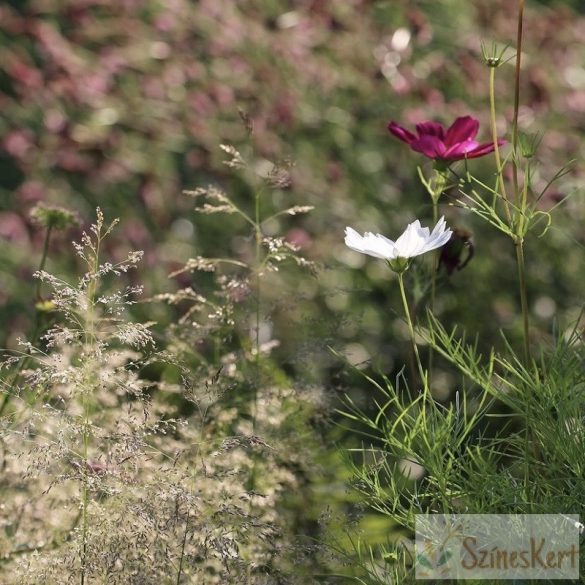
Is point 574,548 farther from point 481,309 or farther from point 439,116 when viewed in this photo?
point 439,116

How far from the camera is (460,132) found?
1684mm

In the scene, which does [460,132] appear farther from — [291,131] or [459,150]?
[291,131]

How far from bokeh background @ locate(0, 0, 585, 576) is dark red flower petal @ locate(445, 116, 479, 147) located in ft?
3.70

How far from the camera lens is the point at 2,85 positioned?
379 cm

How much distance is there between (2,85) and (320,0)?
104 centimetres

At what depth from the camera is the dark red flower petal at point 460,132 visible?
5.49ft

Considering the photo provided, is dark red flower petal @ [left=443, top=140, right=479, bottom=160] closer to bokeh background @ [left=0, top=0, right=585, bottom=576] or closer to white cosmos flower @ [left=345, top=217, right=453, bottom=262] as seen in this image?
white cosmos flower @ [left=345, top=217, right=453, bottom=262]

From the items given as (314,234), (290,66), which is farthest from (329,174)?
(290,66)

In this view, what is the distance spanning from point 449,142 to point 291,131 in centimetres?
164

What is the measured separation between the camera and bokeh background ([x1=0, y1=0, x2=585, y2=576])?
9.81ft

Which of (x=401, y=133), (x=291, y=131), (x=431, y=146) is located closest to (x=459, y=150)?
(x=431, y=146)

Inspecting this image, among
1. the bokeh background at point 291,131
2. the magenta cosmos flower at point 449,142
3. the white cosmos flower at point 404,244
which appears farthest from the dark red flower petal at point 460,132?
the bokeh background at point 291,131

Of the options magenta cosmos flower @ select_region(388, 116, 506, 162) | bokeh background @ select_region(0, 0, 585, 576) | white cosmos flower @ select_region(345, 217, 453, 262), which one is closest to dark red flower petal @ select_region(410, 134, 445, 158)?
magenta cosmos flower @ select_region(388, 116, 506, 162)

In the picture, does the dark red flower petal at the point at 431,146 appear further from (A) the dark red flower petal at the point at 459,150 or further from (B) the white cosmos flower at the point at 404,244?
(B) the white cosmos flower at the point at 404,244
